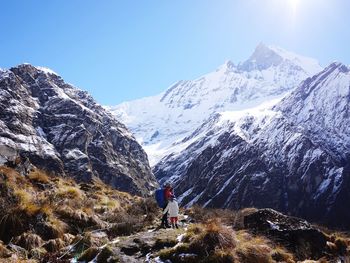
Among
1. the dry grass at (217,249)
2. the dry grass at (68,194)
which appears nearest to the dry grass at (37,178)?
the dry grass at (68,194)

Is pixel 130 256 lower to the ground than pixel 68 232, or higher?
lower

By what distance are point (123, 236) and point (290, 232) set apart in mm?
7024

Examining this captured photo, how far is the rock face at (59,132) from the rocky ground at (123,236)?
346ft

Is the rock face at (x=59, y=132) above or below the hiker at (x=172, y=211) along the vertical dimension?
above

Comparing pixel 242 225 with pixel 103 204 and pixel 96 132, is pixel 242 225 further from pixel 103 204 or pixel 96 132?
pixel 96 132

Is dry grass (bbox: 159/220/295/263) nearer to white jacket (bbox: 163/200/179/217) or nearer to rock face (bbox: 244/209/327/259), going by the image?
rock face (bbox: 244/209/327/259)

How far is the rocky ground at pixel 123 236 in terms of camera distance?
14758mm

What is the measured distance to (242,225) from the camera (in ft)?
77.2

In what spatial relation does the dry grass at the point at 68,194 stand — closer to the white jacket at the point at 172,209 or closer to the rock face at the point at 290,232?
the white jacket at the point at 172,209

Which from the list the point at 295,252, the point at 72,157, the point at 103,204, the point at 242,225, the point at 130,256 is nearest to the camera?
the point at 130,256

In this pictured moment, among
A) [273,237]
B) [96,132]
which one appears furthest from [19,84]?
[273,237]

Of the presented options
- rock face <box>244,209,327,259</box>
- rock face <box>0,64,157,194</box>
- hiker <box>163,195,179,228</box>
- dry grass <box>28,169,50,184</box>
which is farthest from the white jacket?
rock face <box>0,64,157,194</box>

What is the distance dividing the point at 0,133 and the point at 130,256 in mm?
117556

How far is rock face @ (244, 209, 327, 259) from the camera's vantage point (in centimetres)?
1961
